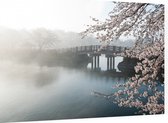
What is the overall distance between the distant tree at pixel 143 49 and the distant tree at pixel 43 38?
56 centimetres

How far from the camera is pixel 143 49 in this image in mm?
3588

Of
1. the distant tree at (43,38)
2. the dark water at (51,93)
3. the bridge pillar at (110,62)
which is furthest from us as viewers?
the bridge pillar at (110,62)

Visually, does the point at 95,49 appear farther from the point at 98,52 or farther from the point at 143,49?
the point at 143,49

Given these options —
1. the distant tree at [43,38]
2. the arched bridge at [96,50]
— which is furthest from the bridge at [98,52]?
the distant tree at [43,38]

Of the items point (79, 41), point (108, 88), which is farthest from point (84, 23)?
point (108, 88)

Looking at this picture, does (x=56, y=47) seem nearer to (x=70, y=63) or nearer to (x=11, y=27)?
(x=70, y=63)

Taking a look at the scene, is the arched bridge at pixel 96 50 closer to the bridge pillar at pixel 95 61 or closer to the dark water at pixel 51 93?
the bridge pillar at pixel 95 61

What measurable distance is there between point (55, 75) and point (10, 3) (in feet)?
2.38

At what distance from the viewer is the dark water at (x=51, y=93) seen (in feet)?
9.72

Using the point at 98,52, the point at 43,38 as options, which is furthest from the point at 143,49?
the point at 43,38

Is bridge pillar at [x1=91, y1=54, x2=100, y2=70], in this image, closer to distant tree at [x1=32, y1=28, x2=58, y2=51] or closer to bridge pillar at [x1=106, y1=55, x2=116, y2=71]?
bridge pillar at [x1=106, y1=55, x2=116, y2=71]

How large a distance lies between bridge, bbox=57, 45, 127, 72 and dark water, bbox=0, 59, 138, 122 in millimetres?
112

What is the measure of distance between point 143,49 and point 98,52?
0.48 m

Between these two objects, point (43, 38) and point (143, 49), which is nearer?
point (43, 38)
